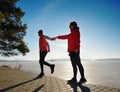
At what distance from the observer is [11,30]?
71.3 ft

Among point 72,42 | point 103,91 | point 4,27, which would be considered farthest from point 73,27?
point 4,27

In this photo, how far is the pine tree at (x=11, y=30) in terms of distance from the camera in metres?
21.5

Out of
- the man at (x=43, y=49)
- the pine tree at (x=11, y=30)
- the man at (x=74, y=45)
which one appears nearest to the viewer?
the man at (x=74, y=45)

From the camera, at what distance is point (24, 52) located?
2283 cm

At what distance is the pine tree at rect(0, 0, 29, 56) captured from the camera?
845 inches

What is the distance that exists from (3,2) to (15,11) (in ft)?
4.80

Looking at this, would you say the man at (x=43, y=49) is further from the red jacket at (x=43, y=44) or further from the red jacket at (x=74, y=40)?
the red jacket at (x=74, y=40)

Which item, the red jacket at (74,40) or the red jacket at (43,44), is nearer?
the red jacket at (74,40)

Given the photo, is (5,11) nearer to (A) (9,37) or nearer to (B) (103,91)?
(A) (9,37)

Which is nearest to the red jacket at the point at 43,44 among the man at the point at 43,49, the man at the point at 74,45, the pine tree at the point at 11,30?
the man at the point at 43,49

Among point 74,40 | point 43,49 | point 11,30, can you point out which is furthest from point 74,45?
point 11,30

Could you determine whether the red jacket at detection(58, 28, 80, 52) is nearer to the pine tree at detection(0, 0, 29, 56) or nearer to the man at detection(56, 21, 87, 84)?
the man at detection(56, 21, 87, 84)

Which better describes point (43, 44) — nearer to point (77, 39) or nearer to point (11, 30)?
point (77, 39)

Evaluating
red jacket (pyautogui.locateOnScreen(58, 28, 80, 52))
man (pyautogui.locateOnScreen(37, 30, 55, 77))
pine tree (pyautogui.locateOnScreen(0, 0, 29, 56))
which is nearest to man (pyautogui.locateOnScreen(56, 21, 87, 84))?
red jacket (pyautogui.locateOnScreen(58, 28, 80, 52))
